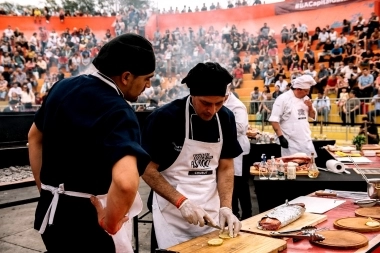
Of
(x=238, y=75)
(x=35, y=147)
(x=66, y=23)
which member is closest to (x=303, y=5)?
(x=238, y=75)

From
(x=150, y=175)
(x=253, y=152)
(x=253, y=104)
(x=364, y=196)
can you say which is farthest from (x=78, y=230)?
(x=253, y=104)

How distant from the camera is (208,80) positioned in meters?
2.04

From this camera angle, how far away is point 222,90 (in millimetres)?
2080

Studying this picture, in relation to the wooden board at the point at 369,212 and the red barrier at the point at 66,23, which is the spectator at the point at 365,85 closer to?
the wooden board at the point at 369,212

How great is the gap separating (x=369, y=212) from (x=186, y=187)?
1053 millimetres

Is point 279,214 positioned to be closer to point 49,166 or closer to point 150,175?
point 150,175

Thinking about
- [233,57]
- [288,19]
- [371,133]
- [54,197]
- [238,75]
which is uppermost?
[288,19]

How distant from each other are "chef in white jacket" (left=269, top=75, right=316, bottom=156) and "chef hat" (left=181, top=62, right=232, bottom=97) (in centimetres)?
334

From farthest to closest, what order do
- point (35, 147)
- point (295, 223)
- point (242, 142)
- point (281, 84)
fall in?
1. point (281, 84)
2. point (242, 142)
3. point (295, 223)
4. point (35, 147)

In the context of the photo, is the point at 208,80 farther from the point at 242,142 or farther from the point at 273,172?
the point at 242,142

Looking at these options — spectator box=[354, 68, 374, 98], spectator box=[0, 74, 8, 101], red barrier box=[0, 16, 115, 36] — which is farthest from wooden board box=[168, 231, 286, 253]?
red barrier box=[0, 16, 115, 36]

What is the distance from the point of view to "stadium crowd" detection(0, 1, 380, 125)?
1382 cm

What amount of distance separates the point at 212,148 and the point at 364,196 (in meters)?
1.22

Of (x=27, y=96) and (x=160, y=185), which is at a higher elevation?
(x=27, y=96)
